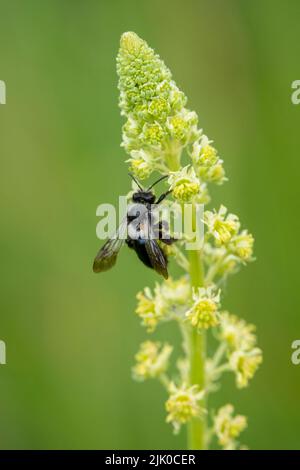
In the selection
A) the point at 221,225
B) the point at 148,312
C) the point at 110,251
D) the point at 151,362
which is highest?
the point at 110,251

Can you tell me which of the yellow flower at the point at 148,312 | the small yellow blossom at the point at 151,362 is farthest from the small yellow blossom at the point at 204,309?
the small yellow blossom at the point at 151,362

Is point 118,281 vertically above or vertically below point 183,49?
below

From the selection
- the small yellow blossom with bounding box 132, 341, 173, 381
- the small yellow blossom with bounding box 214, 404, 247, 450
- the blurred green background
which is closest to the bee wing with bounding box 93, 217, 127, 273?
the small yellow blossom with bounding box 132, 341, 173, 381

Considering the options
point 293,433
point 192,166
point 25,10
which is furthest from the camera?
point 25,10

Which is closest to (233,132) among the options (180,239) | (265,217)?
(265,217)

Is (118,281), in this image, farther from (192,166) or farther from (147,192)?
(192,166)

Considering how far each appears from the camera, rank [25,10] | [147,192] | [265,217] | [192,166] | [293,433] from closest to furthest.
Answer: [192,166] → [147,192] → [293,433] → [265,217] → [25,10]

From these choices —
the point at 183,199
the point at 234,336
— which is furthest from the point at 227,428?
the point at 183,199

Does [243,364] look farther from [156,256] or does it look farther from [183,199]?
[183,199]

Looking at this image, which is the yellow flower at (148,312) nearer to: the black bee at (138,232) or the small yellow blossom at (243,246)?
the black bee at (138,232)
